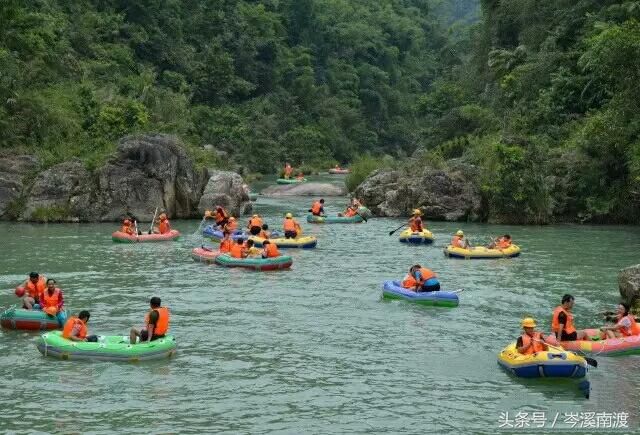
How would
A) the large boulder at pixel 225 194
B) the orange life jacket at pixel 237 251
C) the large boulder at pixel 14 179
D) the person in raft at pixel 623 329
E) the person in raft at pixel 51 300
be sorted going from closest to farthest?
the person in raft at pixel 623 329 → the person in raft at pixel 51 300 → the orange life jacket at pixel 237 251 → the large boulder at pixel 14 179 → the large boulder at pixel 225 194

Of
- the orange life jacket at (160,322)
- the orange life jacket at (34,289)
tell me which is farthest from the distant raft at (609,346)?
the orange life jacket at (34,289)

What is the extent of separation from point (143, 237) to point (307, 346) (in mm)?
14389

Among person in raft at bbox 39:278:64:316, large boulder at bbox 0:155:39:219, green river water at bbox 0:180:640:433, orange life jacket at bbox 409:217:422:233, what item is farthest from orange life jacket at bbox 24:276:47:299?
large boulder at bbox 0:155:39:219

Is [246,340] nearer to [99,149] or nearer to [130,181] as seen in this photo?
[130,181]

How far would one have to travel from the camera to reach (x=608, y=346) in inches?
617

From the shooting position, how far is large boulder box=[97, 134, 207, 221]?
36.4m

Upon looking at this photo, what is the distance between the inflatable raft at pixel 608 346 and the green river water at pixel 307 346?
28cm

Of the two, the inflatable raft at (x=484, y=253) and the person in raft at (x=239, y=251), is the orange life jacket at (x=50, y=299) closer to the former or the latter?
the person in raft at (x=239, y=251)

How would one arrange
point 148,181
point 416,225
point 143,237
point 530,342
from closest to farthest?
point 530,342 < point 143,237 < point 416,225 < point 148,181

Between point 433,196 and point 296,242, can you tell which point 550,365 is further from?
point 433,196

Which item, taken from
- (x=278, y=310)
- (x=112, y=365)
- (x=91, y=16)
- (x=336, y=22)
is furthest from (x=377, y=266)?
(x=336, y=22)

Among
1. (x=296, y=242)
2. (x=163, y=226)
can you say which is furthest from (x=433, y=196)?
(x=163, y=226)

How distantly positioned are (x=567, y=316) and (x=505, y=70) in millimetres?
37295

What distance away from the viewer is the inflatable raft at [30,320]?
17.3m
